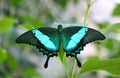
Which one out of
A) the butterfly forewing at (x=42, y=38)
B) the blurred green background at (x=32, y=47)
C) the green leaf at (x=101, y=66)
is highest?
the blurred green background at (x=32, y=47)

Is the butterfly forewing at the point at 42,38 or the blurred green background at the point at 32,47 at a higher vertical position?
the blurred green background at the point at 32,47

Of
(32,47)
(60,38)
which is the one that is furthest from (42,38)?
(32,47)

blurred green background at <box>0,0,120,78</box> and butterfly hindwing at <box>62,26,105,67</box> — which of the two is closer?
butterfly hindwing at <box>62,26,105,67</box>

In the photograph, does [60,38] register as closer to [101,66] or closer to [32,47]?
[101,66]

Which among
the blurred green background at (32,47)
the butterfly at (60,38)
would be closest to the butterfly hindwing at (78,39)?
the butterfly at (60,38)

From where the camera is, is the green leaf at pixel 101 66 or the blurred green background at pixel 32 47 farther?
the blurred green background at pixel 32 47

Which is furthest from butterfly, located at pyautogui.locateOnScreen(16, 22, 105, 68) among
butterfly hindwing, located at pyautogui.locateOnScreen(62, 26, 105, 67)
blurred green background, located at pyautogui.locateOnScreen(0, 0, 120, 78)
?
blurred green background, located at pyautogui.locateOnScreen(0, 0, 120, 78)

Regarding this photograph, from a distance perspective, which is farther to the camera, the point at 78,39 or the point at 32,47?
the point at 32,47

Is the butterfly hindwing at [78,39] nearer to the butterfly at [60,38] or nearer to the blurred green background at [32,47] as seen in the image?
the butterfly at [60,38]

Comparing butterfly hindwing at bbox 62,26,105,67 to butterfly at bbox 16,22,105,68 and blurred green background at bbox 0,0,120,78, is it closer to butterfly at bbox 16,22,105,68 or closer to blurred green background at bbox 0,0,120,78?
butterfly at bbox 16,22,105,68
